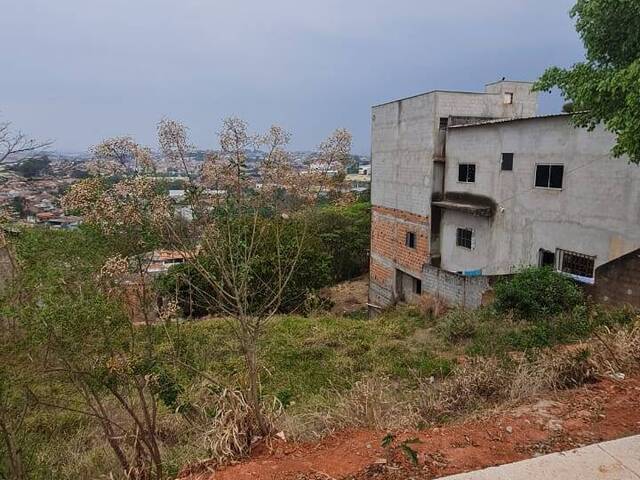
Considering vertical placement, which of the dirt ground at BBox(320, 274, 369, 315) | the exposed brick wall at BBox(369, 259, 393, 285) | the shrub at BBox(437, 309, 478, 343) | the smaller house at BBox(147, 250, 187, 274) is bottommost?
the dirt ground at BBox(320, 274, 369, 315)

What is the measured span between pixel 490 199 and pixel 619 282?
15.0 feet

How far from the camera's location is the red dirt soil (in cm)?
308

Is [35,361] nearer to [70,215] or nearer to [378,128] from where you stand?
[70,215]

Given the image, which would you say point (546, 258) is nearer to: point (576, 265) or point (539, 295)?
point (576, 265)

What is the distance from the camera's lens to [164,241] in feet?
14.7

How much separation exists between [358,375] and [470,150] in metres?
8.18

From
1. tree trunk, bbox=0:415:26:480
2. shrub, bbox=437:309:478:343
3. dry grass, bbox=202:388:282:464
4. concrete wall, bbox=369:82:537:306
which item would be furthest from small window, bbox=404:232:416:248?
tree trunk, bbox=0:415:26:480

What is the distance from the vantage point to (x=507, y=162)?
12.5 meters

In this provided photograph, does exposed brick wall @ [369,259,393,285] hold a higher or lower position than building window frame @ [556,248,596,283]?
lower

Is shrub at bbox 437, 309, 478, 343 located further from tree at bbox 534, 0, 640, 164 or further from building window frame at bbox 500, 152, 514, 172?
tree at bbox 534, 0, 640, 164

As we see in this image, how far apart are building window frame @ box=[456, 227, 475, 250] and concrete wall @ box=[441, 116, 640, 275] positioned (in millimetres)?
154

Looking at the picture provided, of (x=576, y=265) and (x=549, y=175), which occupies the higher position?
(x=549, y=175)

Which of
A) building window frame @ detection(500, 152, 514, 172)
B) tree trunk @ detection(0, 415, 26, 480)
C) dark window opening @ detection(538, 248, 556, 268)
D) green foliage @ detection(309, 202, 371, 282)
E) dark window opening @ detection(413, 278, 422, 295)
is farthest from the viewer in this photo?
green foliage @ detection(309, 202, 371, 282)

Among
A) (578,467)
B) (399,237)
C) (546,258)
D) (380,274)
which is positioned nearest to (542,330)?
(546,258)
